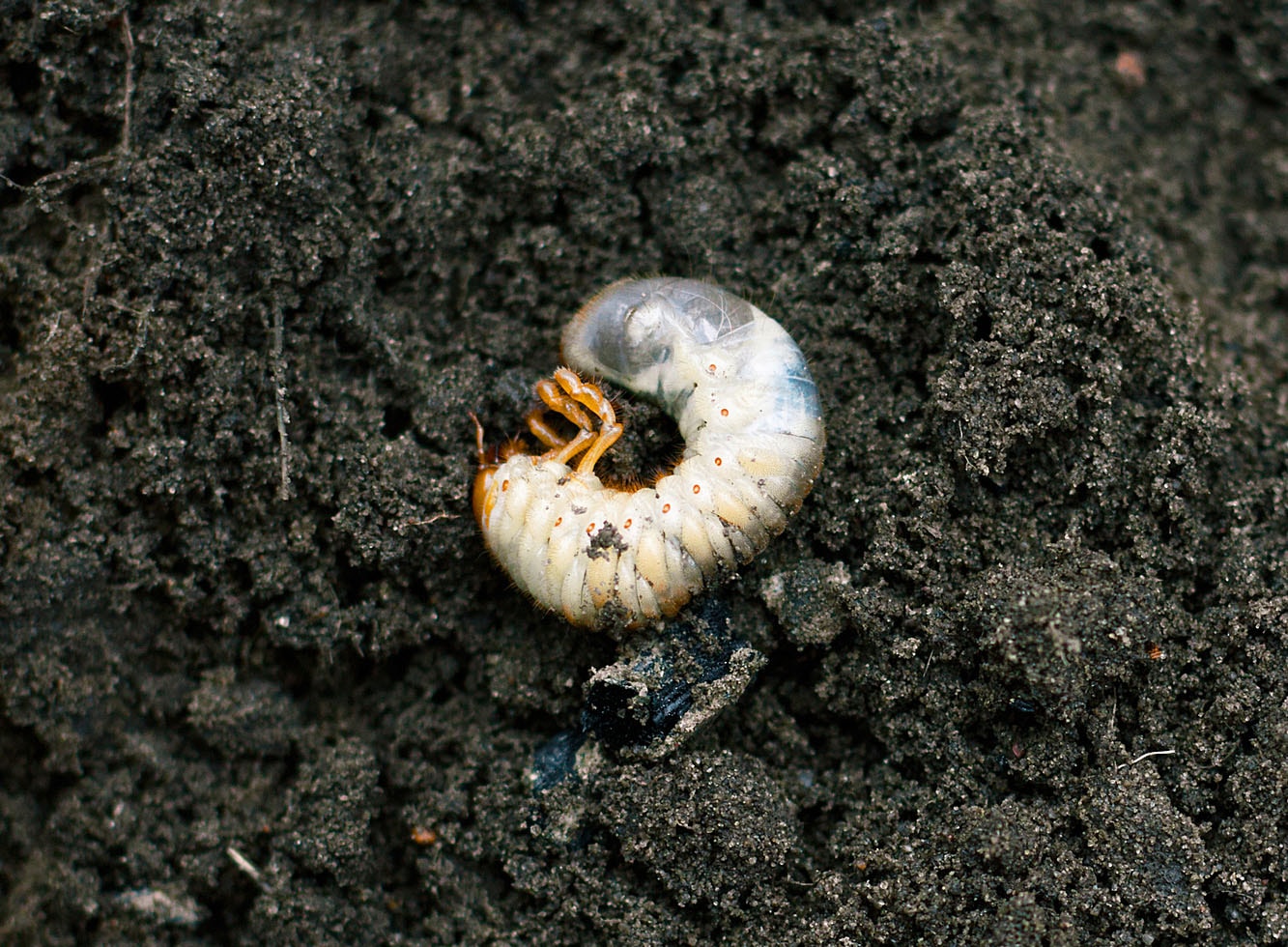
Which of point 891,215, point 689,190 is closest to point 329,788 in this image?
point 689,190

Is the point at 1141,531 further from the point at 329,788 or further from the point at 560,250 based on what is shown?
the point at 329,788

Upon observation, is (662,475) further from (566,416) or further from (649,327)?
(649,327)

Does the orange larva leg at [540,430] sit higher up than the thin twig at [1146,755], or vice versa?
the orange larva leg at [540,430]

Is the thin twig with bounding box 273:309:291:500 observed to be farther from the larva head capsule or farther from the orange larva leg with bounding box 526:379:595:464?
the larva head capsule

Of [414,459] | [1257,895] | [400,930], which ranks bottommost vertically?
[400,930]

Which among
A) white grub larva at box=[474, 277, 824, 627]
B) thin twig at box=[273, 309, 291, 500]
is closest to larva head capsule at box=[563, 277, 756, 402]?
white grub larva at box=[474, 277, 824, 627]

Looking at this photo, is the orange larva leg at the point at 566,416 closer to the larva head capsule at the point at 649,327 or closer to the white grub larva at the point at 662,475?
the white grub larva at the point at 662,475

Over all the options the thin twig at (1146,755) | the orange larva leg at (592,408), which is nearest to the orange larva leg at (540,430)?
the orange larva leg at (592,408)

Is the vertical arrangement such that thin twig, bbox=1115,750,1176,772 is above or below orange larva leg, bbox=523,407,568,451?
below
